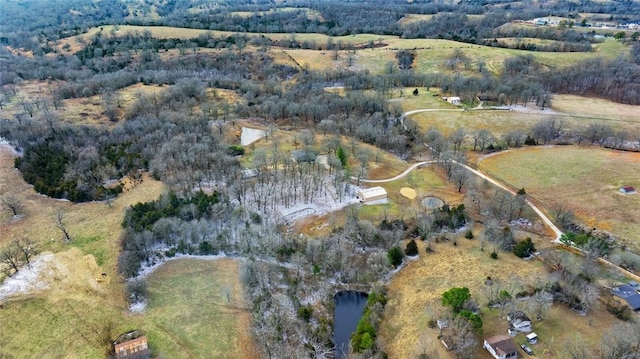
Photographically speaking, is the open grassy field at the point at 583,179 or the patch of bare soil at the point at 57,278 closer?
the patch of bare soil at the point at 57,278

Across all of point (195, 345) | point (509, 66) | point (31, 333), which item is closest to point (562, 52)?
point (509, 66)

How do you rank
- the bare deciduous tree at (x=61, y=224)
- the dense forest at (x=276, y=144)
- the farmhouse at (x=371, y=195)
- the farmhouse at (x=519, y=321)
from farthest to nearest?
the farmhouse at (x=371, y=195) → the bare deciduous tree at (x=61, y=224) → the dense forest at (x=276, y=144) → the farmhouse at (x=519, y=321)

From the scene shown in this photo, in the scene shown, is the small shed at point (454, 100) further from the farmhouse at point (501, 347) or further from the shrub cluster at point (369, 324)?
the farmhouse at point (501, 347)

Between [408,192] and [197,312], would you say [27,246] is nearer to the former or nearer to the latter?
[197,312]

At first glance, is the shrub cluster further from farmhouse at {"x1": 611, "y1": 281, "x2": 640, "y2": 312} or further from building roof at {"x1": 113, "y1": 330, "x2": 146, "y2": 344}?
farmhouse at {"x1": 611, "y1": 281, "x2": 640, "y2": 312}

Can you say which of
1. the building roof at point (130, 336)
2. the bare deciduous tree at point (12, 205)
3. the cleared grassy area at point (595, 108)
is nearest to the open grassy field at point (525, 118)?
the cleared grassy area at point (595, 108)

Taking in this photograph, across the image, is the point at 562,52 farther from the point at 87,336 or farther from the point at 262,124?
the point at 87,336

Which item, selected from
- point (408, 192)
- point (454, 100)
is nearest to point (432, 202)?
point (408, 192)
